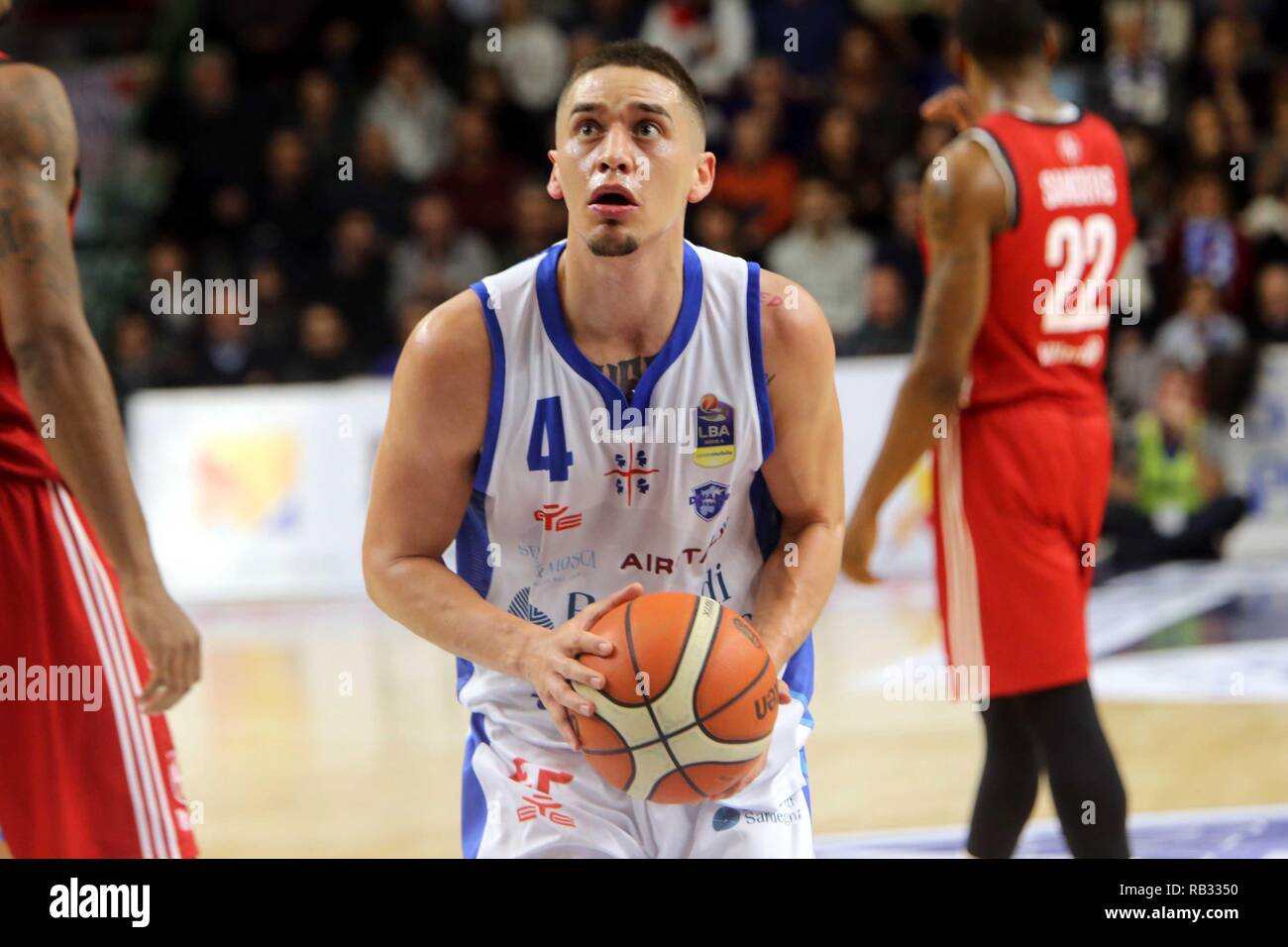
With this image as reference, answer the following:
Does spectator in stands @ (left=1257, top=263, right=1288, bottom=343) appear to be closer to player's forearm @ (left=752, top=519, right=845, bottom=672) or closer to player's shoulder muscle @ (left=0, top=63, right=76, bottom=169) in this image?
player's forearm @ (left=752, top=519, right=845, bottom=672)

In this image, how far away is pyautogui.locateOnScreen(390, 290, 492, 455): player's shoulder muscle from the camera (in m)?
2.97

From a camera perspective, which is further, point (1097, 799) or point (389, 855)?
point (389, 855)

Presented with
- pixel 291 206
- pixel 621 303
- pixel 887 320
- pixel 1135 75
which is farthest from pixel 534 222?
pixel 621 303

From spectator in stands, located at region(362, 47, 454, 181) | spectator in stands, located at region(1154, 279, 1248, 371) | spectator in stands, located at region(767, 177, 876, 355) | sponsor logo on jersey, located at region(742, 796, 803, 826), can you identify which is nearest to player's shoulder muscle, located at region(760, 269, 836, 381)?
sponsor logo on jersey, located at region(742, 796, 803, 826)

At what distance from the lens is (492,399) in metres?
3.00

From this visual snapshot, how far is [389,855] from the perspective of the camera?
486 cm

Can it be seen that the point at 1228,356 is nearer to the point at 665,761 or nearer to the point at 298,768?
the point at 298,768

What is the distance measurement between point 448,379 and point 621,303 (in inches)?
14.7

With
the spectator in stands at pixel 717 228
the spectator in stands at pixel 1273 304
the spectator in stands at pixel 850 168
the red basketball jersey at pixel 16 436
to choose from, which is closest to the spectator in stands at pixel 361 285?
the spectator in stands at pixel 717 228

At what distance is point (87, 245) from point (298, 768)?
7523mm

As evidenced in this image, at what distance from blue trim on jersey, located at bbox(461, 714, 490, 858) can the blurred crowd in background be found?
696 cm

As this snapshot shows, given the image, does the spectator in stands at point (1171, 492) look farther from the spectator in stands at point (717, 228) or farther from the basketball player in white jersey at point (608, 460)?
the basketball player in white jersey at point (608, 460)

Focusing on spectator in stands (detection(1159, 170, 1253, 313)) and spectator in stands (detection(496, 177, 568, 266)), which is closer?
spectator in stands (detection(1159, 170, 1253, 313))
